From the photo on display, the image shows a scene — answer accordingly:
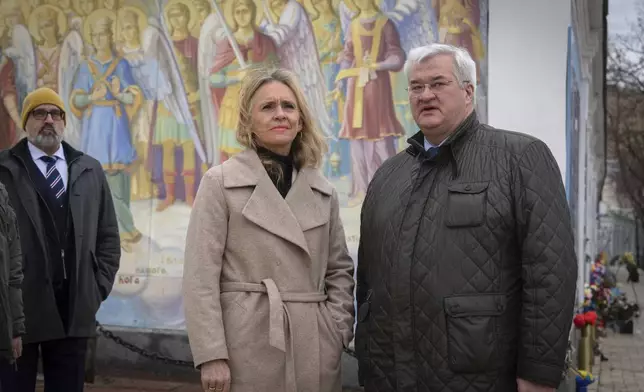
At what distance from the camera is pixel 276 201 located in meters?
3.11

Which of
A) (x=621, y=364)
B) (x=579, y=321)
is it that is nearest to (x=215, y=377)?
(x=579, y=321)

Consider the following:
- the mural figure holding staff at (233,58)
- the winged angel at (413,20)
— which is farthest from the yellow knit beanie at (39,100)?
the winged angel at (413,20)

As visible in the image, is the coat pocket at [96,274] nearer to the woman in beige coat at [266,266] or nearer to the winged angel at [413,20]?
the woman in beige coat at [266,266]

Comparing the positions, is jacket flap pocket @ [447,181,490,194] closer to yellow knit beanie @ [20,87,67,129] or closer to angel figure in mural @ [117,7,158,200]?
yellow knit beanie @ [20,87,67,129]

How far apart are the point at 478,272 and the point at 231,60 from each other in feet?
15.0

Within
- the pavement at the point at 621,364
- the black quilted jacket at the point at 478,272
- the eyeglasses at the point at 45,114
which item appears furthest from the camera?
the pavement at the point at 621,364

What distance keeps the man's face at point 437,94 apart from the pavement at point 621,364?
597cm

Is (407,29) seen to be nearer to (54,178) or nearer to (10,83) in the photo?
(54,178)

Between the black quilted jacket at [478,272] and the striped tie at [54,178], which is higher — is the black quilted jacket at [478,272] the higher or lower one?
the lower one

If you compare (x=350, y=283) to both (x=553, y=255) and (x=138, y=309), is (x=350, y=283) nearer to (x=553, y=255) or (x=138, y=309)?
(x=553, y=255)

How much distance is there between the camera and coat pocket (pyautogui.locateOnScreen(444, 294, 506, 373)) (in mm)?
2756

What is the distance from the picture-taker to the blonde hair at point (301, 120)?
10.4 ft

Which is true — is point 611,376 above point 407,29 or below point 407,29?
below

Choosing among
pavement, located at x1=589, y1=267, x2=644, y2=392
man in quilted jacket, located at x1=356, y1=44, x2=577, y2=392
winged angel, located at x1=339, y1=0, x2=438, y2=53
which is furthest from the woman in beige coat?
pavement, located at x1=589, y1=267, x2=644, y2=392
